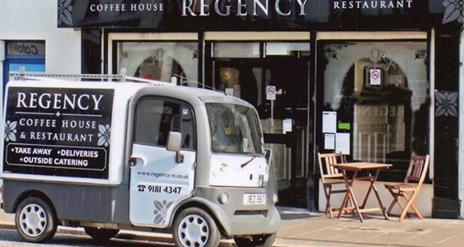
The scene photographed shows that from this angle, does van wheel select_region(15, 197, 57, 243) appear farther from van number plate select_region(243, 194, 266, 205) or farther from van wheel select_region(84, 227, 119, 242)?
van number plate select_region(243, 194, 266, 205)

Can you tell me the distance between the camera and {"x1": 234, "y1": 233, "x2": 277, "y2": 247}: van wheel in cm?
1153

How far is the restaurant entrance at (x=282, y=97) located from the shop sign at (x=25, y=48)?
11.0ft

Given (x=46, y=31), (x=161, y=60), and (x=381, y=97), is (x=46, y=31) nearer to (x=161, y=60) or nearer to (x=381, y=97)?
(x=161, y=60)

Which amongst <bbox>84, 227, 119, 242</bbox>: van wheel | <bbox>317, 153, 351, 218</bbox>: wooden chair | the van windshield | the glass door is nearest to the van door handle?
the van windshield

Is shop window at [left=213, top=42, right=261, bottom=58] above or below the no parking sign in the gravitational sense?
above

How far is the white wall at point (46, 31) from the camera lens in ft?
53.1

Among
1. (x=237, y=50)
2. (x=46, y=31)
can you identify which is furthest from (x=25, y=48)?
(x=237, y=50)

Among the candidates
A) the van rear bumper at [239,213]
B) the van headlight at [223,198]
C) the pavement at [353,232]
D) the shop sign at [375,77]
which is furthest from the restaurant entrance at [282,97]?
the van headlight at [223,198]

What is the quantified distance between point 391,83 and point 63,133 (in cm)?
571

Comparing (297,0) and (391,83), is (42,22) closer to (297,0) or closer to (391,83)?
(297,0)

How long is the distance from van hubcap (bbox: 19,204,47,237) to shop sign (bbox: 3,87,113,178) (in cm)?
47

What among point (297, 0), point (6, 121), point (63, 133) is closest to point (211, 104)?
point (63, 133)

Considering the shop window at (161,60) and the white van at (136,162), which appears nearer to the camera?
the white van at (136,162)

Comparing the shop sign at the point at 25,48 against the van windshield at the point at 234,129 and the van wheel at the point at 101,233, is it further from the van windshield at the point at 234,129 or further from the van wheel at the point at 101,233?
the van windshield at the point at 234,129
